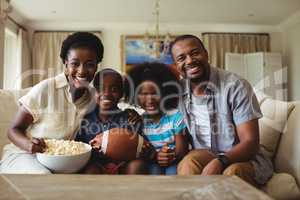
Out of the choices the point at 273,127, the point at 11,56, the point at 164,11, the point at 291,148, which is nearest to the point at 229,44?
the point at 164,11

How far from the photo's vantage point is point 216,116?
1.42 m

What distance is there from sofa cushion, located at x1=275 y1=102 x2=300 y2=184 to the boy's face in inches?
34.7

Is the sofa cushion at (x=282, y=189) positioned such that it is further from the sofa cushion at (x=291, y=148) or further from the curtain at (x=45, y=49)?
the curtain at (x=45, y=49)

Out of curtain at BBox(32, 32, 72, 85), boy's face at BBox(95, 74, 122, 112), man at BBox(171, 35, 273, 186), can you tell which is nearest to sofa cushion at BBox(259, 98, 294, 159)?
man at BBox(171, 35, 273, 186)

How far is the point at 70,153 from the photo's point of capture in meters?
1.29

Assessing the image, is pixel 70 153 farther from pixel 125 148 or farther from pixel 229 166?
pixel 229 166

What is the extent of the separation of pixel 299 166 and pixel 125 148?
82 centimetres

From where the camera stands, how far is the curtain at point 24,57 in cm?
521

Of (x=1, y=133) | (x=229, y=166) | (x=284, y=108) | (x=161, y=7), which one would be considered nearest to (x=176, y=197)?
(x=229, y=166)

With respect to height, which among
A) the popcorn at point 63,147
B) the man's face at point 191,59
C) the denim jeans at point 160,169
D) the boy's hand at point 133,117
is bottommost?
the denim jeans at point 160,169

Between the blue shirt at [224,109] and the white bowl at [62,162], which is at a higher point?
the blue shirt at [224,109]

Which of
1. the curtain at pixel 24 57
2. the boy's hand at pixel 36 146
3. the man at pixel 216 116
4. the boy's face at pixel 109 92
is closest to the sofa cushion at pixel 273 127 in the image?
the man at pixel 216 116

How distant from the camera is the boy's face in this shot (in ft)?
4.62

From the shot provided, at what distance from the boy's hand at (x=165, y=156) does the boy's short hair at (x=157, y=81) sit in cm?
19
